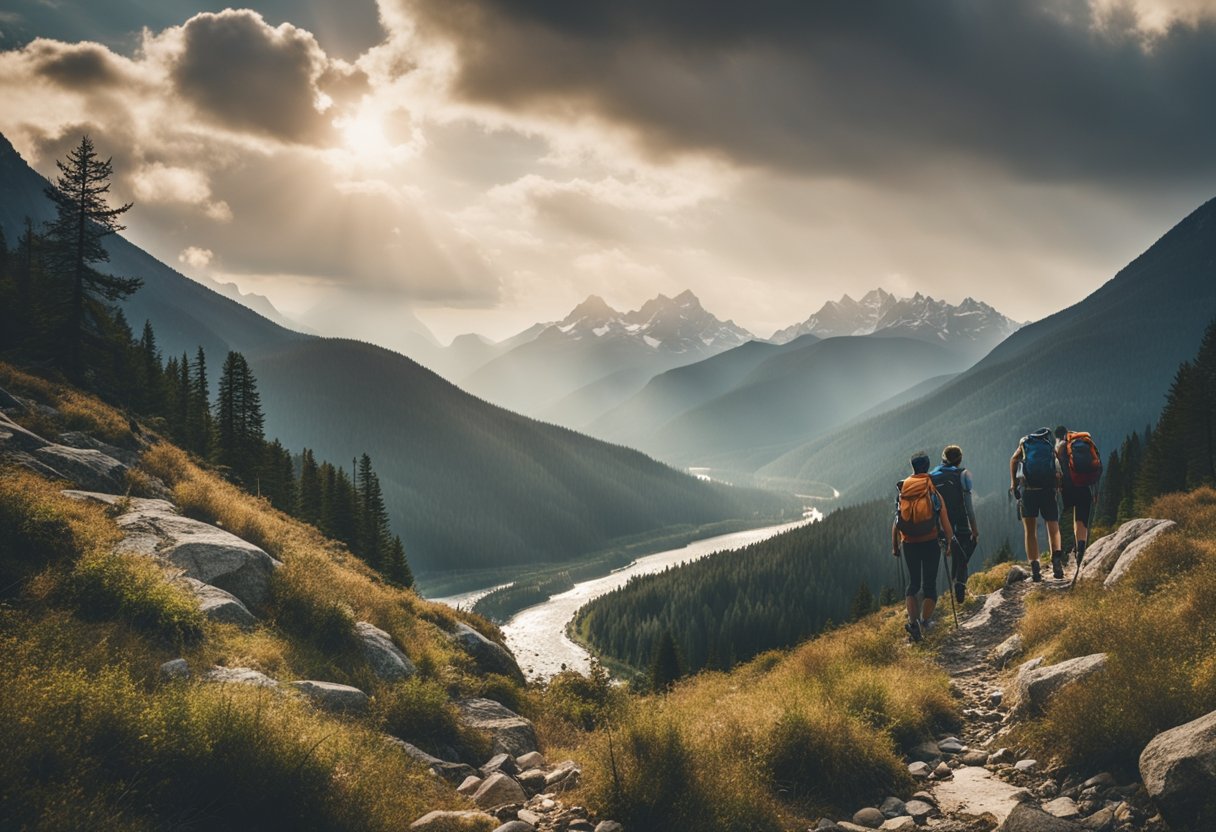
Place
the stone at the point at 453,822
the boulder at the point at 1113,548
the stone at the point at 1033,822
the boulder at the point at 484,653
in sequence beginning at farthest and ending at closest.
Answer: the boulder at the point at 484,653
the boulder at the point at 1113,548
the stone at the point at 453,822
the stone at the point at 1033,822

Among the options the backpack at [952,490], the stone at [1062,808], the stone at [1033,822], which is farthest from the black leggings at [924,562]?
the stone at [1033,822]

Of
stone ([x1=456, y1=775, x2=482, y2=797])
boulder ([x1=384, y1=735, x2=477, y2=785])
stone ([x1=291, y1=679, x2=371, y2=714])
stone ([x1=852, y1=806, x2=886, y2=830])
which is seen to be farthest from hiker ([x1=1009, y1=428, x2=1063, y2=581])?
stone ([x1=291, y1=679, x2=371, y2=714])

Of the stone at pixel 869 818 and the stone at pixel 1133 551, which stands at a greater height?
the stone at pixel 1133 551

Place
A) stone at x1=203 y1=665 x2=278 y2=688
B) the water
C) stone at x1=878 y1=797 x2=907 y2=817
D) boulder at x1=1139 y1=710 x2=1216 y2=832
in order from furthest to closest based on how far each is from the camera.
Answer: the water < stone at x1=203 y1=665 x2=278 y2=688 < stone at x1=878 y1=797 x2=907 y2=817 < boulder at x1=1139 y1=710 x2=1216 y2=832

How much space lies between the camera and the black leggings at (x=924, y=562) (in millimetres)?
13547

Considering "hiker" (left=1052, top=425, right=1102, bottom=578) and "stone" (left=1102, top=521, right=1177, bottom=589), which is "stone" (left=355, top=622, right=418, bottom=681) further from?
"hiker" (left=1052, top=425, right=1102, bottom=578)

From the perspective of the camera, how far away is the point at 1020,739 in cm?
886

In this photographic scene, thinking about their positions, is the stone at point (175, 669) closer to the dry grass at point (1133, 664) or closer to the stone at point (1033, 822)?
the stone at point (1033, 822)

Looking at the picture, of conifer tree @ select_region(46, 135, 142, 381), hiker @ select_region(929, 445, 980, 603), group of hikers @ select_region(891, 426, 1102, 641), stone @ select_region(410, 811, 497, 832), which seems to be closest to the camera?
stone @ select_region(410, 811, 497, 832)

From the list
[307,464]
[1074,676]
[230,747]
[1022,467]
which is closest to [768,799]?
[1074,676]

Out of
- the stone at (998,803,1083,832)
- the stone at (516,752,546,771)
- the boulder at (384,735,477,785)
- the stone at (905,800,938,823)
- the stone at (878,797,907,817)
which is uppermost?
the stone at (998,803,1083,832)

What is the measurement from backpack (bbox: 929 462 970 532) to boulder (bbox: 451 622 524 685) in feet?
46.3

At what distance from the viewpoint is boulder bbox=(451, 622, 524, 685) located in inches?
792

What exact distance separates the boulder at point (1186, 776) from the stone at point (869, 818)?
2837 mm
